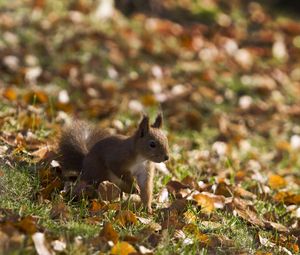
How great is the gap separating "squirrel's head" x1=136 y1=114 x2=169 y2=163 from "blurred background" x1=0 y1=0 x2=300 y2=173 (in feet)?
3.72

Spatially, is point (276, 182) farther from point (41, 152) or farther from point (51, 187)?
point (51, 187)

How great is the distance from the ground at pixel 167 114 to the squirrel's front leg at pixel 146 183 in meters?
0.07

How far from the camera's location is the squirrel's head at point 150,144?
393 cm

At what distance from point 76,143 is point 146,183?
493 mm

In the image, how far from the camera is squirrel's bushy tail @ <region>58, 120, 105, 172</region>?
4125mm

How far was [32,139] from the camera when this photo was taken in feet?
14.9

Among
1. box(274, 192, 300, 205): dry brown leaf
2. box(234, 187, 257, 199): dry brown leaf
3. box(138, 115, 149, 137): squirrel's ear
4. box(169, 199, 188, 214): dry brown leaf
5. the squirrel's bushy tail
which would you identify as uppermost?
box(138, 115, 149, 137): squirrel's ear

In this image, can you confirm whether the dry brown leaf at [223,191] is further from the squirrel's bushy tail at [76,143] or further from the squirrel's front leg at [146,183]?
the squirrel's bushy tail at [76,143]

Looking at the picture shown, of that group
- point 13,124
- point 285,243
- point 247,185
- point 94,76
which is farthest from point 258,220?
point 94,76

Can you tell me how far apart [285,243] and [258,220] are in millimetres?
250

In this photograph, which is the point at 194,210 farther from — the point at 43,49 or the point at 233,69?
the point at 233,69

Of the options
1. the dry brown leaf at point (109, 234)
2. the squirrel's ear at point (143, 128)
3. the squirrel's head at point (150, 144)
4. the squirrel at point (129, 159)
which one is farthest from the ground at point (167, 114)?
the squirrel's ear at point (143, 128)

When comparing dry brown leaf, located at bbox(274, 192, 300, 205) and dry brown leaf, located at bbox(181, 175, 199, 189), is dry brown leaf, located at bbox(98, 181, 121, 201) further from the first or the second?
dry brown leaf, located at bbox(274, 192, 300, 205)

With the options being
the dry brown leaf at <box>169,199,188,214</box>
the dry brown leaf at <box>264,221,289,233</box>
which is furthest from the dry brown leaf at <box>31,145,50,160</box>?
the dry brown leaf at <box>264,221,289,233</box>
